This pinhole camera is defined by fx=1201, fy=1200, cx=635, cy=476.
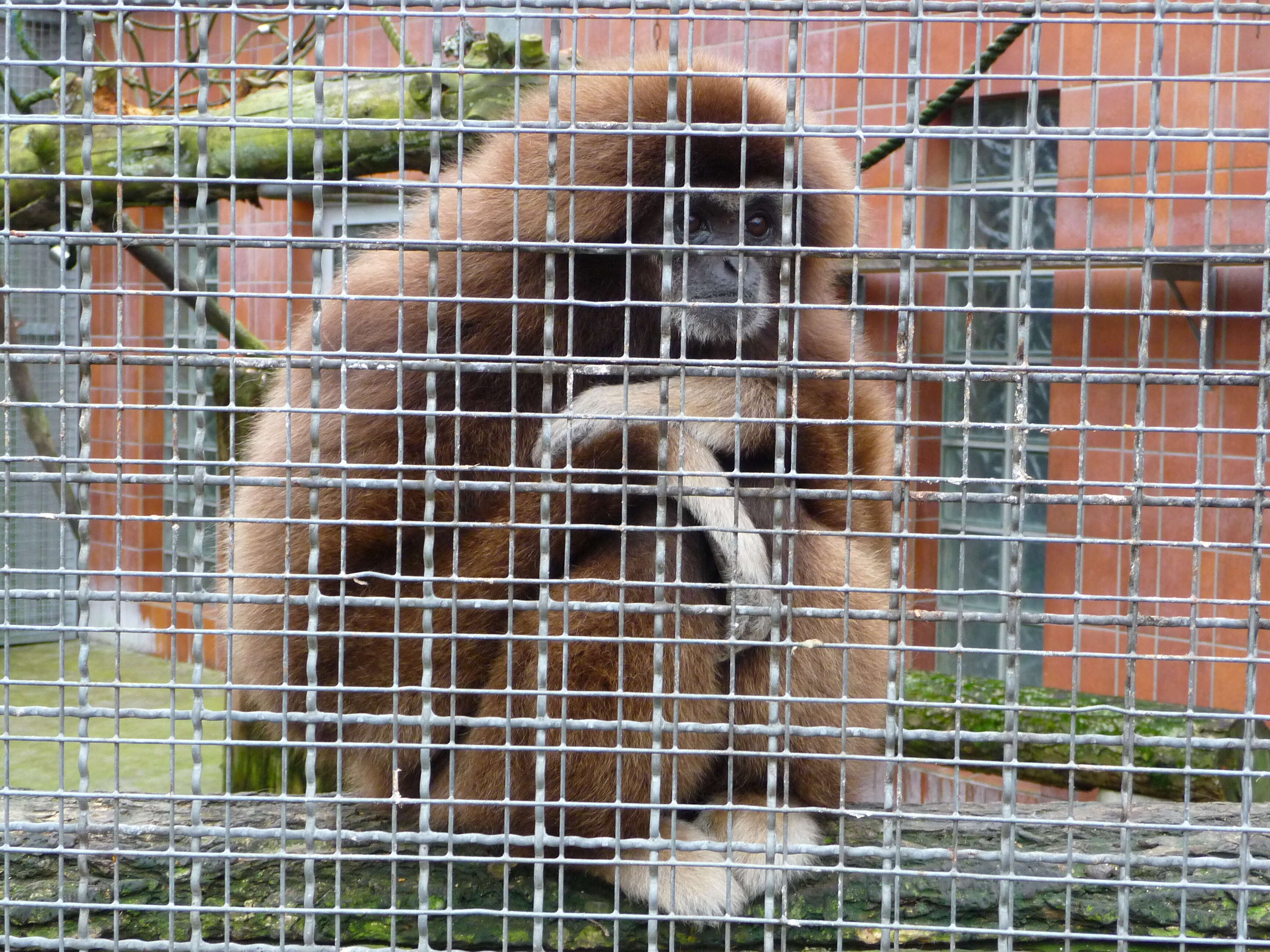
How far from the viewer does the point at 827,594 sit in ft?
9.56

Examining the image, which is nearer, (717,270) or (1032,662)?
(717,270)

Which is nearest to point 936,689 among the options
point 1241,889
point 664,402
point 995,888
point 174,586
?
point 995,888

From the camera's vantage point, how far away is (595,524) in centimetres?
215

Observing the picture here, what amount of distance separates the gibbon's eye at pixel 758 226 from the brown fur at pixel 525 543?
19 cm

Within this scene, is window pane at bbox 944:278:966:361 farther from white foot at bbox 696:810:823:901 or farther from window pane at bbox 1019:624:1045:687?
white foot at bbox 696:810:823:901

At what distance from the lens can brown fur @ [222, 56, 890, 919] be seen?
8.53ft

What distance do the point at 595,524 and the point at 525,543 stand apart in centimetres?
61

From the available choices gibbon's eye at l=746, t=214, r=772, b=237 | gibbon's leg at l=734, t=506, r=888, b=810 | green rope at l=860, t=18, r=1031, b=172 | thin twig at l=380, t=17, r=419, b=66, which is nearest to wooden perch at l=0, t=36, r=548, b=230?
thin twig at l=380, t=17, r=419, b=66

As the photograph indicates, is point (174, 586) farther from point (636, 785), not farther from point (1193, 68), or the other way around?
point (1193, 68)

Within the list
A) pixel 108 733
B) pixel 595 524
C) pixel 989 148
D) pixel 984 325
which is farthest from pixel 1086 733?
pixel 108 733

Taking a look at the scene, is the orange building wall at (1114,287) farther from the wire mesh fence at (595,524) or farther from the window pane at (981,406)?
the wire mesh fence at (595,524)

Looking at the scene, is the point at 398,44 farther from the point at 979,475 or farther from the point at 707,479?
the point at 979,475

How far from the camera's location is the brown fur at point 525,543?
2.60m

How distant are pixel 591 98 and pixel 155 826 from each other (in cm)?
189
